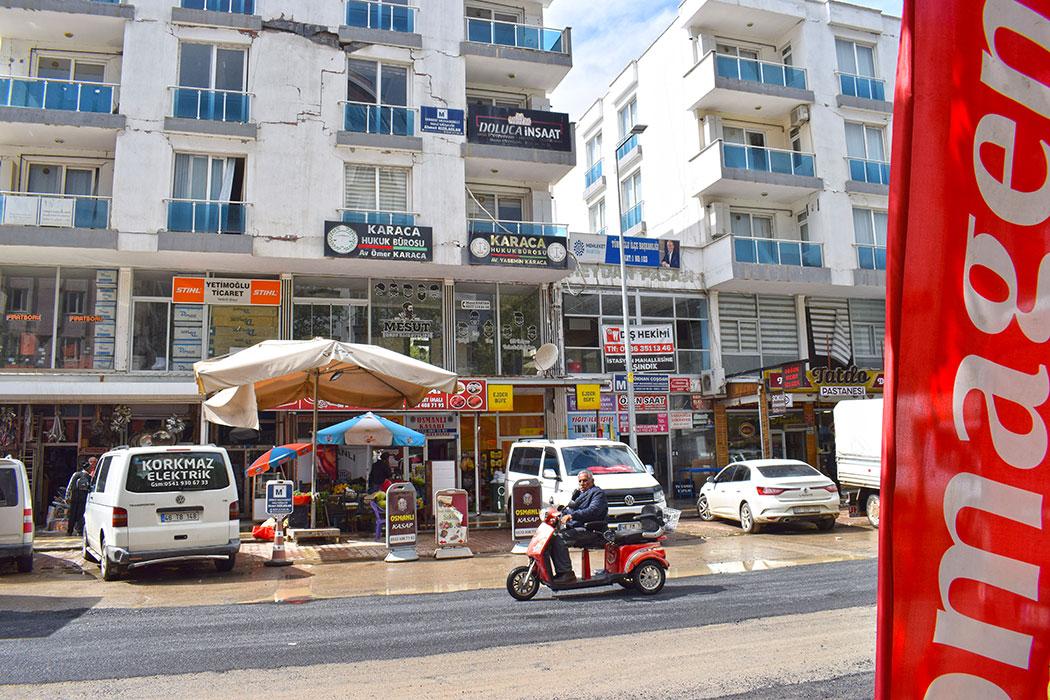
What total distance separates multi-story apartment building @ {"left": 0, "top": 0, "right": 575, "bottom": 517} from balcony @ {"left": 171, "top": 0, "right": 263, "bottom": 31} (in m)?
0.06

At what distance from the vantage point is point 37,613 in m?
8.90

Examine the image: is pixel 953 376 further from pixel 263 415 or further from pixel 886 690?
pixel 263 415

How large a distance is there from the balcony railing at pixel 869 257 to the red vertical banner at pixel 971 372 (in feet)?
96.2

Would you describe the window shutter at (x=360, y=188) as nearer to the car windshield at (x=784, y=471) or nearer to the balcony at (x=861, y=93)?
the car windshield at (x=784, y=471)

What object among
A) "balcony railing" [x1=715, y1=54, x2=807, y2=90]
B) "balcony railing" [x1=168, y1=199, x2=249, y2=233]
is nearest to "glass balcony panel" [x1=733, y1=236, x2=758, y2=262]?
"balcony railing" [x1=715, y1=54, x2=807, y2=90]

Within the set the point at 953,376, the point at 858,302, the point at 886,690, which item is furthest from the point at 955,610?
the point at 858,302

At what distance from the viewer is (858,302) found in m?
29.0

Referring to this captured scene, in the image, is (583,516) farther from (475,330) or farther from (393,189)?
(393,189)

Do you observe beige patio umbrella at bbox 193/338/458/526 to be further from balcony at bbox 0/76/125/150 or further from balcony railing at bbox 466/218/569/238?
balcony at bbox 0/76/125/150

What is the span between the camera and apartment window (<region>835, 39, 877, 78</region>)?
98.1 feet

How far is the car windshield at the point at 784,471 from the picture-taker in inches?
692

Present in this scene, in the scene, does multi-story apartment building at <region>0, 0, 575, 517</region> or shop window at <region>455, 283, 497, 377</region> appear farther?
shop window at <region>455, 283, 497, 377</region>

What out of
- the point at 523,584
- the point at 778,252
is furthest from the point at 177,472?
the point at 778,252

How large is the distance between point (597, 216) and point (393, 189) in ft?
49.6
